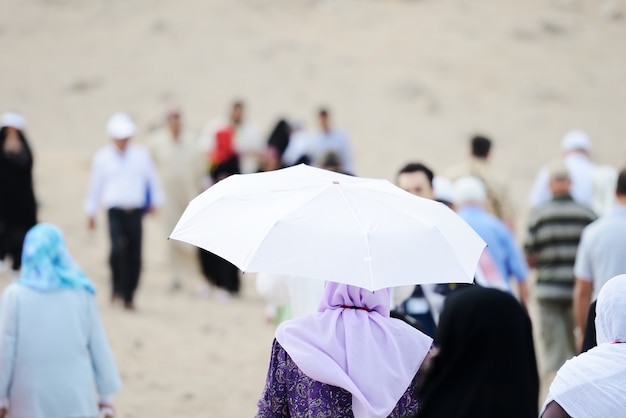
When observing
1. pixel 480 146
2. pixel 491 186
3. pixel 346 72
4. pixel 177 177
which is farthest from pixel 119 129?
pixel 346 72

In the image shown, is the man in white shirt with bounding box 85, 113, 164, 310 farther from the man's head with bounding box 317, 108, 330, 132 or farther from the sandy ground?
the sandy ground

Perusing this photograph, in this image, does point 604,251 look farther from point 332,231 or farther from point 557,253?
point 332,231

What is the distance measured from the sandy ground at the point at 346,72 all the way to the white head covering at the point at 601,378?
1462 cm

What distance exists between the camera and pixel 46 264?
18.4ft

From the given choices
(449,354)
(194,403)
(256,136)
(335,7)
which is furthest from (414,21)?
(449,354)

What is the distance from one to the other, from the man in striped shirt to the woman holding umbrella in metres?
4.58

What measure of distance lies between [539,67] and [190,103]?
28.9 ft

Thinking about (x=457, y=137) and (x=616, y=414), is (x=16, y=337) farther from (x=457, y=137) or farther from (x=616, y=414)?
(x=457, y=137)

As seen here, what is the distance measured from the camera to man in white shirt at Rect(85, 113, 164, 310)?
11.5 meters

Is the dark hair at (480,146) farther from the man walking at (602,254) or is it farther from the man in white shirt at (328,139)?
the man in white shirt at (328,139)

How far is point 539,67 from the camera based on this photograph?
29000 mm

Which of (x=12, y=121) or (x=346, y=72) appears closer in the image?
(x=12, y=121)

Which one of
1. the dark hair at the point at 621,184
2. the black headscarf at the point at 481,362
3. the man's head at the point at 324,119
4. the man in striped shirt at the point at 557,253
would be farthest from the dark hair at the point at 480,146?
the man's head at the point at 324,119

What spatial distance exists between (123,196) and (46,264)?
5.93 meters
